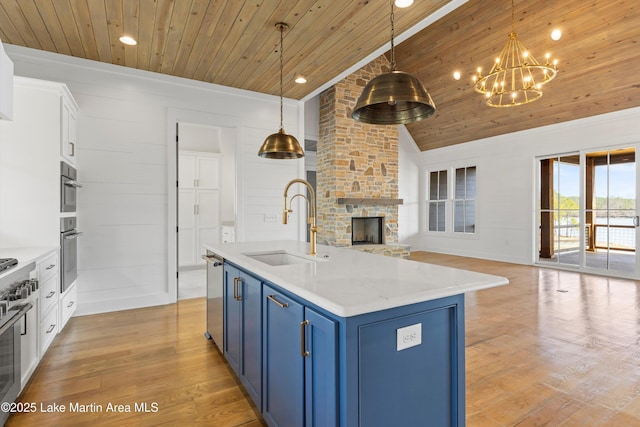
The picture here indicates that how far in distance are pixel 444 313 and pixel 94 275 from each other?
3944mm

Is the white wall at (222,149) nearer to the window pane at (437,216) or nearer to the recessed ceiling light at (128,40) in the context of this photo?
the recessed ceiling light at (128,40)

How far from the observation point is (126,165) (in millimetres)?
3996

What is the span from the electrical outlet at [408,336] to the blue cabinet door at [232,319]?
119 centimetres

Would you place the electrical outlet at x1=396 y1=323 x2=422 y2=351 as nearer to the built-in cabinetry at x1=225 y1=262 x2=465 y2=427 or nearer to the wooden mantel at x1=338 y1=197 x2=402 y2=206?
the built-in cabinetry at x1=225 y1=262 x2=465 y2=427

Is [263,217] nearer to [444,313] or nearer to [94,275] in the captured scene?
[94,275]

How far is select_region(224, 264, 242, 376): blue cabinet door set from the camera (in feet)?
7.23

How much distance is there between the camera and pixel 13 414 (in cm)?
195

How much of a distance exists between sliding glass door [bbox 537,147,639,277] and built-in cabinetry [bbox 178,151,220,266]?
6622 millimetres

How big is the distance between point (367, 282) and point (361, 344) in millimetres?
337

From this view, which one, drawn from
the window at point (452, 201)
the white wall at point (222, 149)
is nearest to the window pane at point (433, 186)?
the window at point (452, 201)

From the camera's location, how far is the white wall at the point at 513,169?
5.75 meters

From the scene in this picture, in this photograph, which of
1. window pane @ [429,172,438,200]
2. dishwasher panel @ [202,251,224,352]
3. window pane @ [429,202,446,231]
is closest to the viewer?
dishwasher panel @ [202,251,224,352]

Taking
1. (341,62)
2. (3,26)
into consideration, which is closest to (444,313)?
(341,62)

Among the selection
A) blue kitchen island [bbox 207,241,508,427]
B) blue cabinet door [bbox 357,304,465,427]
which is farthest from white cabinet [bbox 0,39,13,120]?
blue cabinet door [bbox 357,304,465,427]
